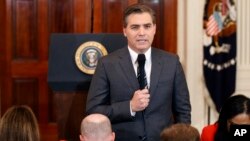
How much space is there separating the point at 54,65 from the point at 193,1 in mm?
2190

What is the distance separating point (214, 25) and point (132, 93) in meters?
2.26

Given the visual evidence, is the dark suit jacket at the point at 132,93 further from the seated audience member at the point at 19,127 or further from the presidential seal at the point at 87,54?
the seated audience member at the point at 19,127

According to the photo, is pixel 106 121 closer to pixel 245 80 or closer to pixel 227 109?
pixel 227 109

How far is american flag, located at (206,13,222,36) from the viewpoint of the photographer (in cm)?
450

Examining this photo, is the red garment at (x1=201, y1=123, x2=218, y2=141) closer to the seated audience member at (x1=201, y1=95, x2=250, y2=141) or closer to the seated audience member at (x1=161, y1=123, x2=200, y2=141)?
the seated audience member at (x1=201, y1=95, x2=250, y2=141)

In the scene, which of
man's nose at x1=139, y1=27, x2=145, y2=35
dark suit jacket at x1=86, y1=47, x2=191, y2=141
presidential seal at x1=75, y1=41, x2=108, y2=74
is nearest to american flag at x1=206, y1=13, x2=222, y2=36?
presidential seal at x1=75, y1=41, x2=108, y2=74

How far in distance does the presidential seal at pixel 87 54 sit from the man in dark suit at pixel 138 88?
318mm

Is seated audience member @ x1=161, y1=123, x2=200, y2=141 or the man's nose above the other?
the man's nose

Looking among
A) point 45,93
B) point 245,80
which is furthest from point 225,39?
point 45,93

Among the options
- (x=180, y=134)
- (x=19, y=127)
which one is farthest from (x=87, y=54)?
(x=180, y=134)

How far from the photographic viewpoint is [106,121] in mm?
2025

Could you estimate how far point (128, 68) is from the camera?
2539 millimetres

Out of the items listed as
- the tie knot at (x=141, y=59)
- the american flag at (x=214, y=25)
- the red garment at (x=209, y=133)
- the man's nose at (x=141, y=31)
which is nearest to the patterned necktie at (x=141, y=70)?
the tie knot at (x=141, y=59)

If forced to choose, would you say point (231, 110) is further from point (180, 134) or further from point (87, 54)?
point (87, 54)
